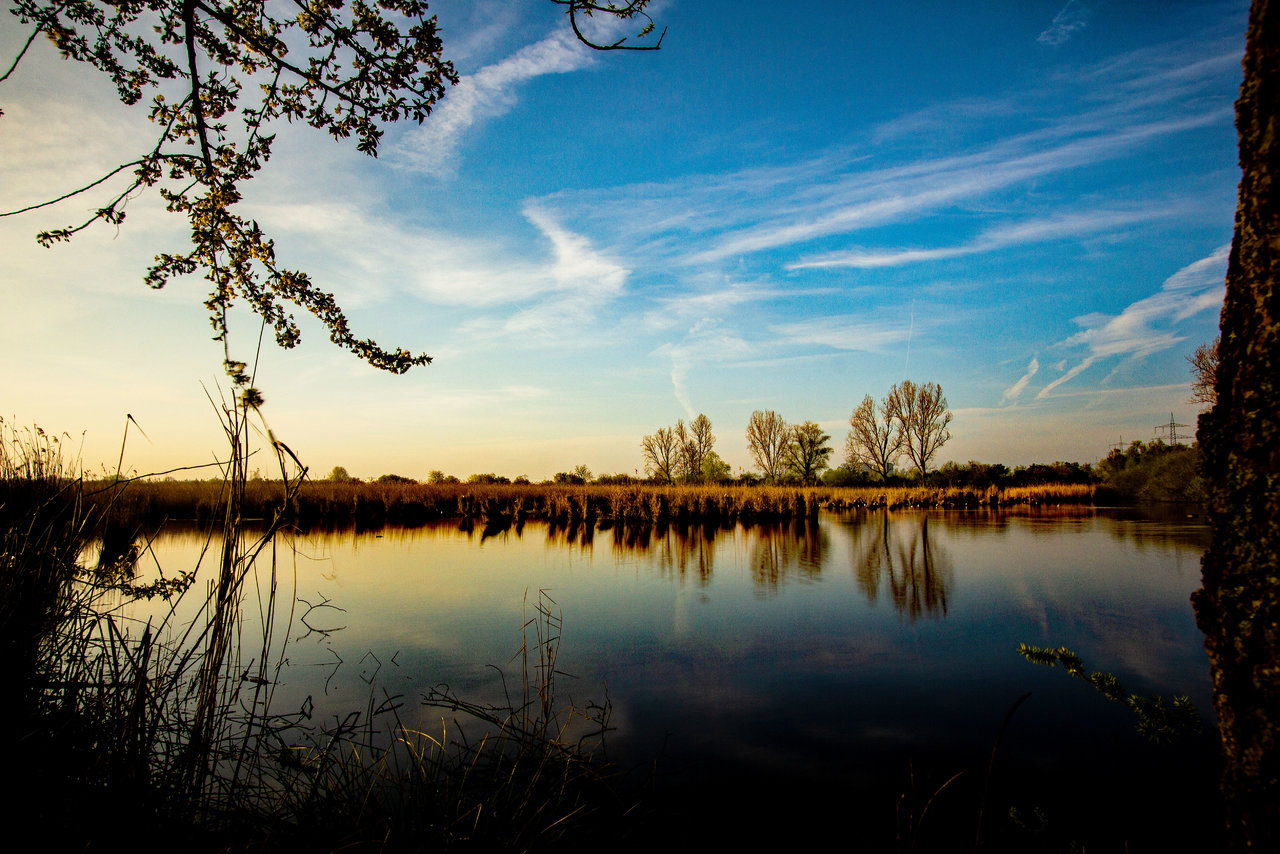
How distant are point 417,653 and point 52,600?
238 centimetres

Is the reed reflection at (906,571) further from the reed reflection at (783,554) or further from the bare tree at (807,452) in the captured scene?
the bare tree at (807,452)

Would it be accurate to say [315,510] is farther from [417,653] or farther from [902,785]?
[902,785]

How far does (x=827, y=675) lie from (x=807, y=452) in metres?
47.7

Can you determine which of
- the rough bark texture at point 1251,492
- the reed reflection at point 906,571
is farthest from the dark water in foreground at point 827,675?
the rough bark texture at point 1251,492

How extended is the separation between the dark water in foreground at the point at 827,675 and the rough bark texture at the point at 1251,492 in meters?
0.66

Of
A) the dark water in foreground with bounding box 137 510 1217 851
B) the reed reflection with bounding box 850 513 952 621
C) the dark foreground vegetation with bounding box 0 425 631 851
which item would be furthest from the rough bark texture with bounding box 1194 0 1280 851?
the reed reflection with bounding box 850 513 952 621

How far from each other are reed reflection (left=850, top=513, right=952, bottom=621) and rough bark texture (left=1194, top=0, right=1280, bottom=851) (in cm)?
489

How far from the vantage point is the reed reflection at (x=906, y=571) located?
6316mm

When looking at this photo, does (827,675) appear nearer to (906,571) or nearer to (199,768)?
(199,768)

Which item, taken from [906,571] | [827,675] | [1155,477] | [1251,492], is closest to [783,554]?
[906,571]

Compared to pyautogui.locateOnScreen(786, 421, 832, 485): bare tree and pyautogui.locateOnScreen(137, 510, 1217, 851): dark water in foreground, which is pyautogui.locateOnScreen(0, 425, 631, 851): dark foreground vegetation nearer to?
pyautogui.locateOnScreen(137, 510, 1217, 851): dark water in foreground

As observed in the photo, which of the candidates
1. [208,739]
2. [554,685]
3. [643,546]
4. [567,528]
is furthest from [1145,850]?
[567,528]

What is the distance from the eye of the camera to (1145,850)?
85.3 inches

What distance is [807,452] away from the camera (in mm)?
49781
